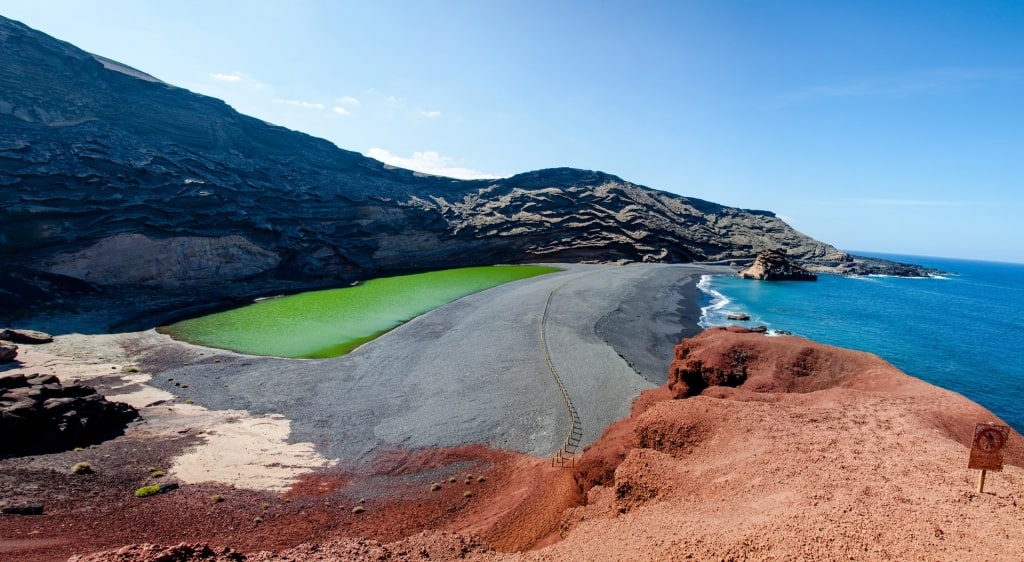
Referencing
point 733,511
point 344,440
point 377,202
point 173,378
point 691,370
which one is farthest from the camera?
point 377,202

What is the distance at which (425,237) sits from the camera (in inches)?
3216

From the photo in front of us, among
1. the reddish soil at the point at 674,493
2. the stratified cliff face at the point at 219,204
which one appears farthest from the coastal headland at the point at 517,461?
the stratified cliff face at the point at 219,204

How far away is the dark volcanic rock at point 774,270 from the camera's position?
8193cm

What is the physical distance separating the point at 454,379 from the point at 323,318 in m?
23.9

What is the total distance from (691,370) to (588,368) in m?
11.6

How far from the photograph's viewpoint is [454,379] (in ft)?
89.3

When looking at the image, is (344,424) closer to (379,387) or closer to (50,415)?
(379,387)

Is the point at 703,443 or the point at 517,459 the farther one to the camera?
the point at 517,459

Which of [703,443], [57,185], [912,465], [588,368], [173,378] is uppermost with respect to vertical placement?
[57,185]

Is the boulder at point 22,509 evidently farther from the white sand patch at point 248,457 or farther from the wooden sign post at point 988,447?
the wooden sign post at point 988,447

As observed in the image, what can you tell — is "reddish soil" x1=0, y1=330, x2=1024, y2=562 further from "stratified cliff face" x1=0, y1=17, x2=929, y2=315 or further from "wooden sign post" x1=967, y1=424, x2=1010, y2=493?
"stratified cliff face" x1=0, y1=17, x2=929, y2=315

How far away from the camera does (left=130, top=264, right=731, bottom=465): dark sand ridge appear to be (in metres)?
20.9

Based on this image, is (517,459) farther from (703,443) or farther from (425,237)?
(425,237)

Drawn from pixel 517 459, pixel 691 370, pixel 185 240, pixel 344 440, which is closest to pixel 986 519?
pixel 691 370
